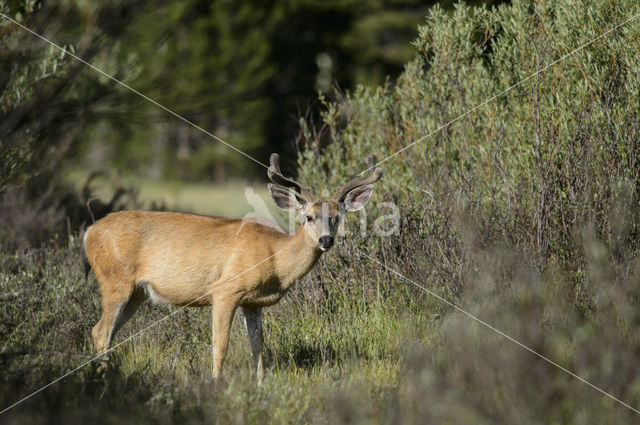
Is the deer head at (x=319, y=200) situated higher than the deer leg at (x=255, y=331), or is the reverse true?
the deer head at (x=319, y=200)

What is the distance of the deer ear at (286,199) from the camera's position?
21.6 ft

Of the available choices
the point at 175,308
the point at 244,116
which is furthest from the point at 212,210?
the point at 175,308

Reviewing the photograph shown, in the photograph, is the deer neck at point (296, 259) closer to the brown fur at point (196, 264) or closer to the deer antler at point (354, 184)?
the brown fur at point (196, 264)

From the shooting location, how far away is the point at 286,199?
6754 millimetres

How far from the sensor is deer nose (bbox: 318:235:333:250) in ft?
19.2

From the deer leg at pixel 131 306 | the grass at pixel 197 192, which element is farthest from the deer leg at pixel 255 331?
the grass at pixel 197 192

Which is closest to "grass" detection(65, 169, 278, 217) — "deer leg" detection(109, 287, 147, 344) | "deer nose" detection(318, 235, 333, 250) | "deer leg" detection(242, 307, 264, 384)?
"deer leg" detection(109, 287, 147, 344)

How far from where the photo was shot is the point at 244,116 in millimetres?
26719

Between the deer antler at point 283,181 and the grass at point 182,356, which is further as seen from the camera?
the deer antler at point 283,181

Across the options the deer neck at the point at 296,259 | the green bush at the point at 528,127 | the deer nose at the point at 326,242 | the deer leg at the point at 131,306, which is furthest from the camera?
the green bush at the point at 528,127

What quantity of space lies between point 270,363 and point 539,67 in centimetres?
383

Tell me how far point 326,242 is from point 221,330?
1048mm

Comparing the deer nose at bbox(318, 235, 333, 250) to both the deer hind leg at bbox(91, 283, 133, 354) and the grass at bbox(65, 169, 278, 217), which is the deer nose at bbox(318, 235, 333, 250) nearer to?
the deer hind leg at bbox(91, 283, 133, 354)

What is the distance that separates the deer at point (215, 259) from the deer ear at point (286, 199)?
0.04 feet
